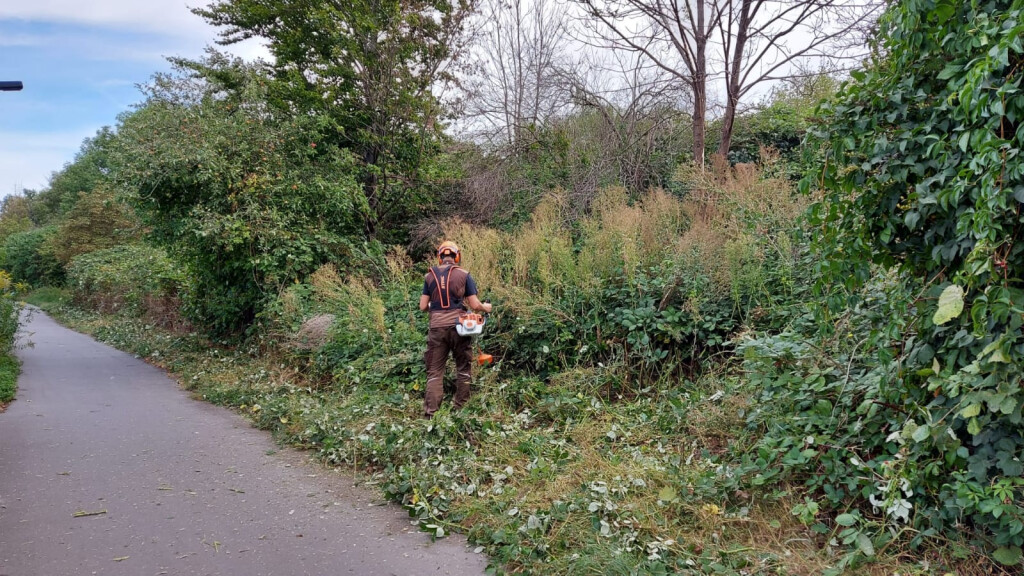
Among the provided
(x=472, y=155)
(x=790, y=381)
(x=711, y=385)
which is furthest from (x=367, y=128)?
(x=790, y=381)

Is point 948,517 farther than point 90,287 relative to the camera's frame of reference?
No

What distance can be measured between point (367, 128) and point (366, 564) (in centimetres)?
1236

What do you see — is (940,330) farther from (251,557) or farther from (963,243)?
(251,557)

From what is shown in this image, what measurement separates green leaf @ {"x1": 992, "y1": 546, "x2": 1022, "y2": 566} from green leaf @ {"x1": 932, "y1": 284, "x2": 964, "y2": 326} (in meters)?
1.21

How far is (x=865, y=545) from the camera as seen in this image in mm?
3383

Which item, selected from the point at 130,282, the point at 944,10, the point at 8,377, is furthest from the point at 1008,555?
the point at 130,282

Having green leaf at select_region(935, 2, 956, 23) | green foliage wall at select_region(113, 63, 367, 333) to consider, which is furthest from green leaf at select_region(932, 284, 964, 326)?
green foliage wall at select_region(113, 63, 367, 333)

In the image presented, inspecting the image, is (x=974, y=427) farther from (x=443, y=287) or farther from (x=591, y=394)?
(x=443, y=287)

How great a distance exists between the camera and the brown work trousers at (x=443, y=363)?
6.57 meters

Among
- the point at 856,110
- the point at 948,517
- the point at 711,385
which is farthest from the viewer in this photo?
the point at 711,385

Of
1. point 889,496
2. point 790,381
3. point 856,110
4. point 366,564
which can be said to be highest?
point 856,110

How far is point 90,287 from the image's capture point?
89.3 feet

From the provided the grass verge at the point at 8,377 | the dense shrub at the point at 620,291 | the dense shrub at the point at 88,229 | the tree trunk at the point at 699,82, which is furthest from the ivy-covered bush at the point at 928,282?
the dense shrub at the point at 88,229

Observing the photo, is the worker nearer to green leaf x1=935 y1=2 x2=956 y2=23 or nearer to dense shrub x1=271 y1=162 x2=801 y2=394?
dense shrub x1=271 y1=162 x2=801 y2=394
